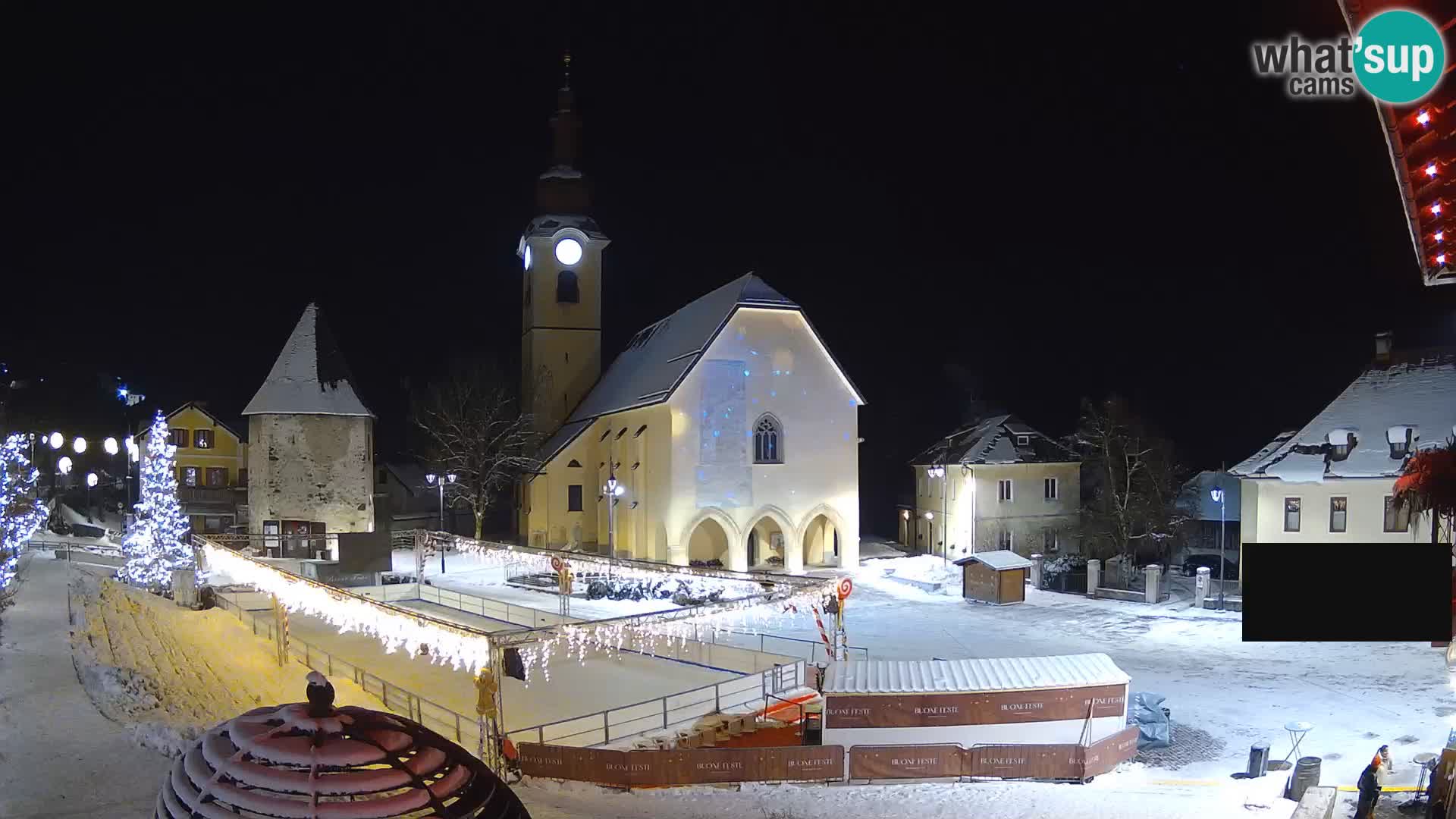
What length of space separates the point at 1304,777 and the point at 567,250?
4211cm

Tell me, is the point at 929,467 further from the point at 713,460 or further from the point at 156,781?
the point at 156,781

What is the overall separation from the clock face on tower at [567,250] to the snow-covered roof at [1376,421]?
A: 32.2m

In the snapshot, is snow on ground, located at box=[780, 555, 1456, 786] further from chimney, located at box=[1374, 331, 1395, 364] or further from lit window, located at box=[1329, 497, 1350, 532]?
chimney, located at box=[1374, 331, 1395, 364]

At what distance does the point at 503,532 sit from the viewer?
186 ft

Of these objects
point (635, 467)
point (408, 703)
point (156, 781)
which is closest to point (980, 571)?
point (635, 467)

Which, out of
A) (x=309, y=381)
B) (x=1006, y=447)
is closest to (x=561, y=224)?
(x=309, y=381)

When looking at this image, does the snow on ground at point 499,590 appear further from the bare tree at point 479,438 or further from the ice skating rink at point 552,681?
the bare tree at point 479,438

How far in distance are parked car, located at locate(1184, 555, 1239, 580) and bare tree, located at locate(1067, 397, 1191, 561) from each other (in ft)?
4.88

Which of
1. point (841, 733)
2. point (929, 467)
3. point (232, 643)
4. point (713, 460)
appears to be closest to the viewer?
point (841, 733)

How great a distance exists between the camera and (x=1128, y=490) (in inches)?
1570

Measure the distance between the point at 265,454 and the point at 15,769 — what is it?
104 feet

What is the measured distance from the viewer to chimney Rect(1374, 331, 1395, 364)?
113 ft
